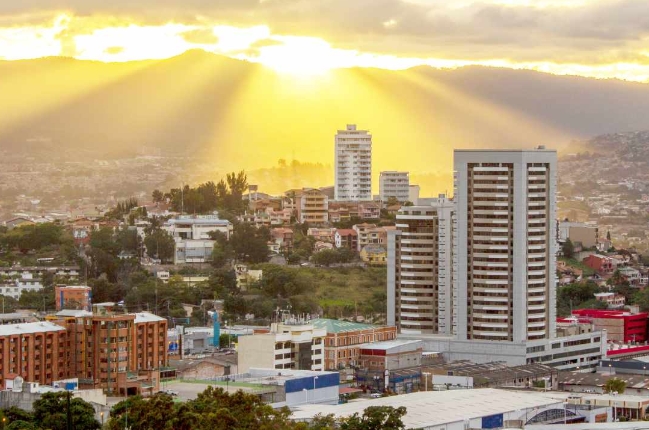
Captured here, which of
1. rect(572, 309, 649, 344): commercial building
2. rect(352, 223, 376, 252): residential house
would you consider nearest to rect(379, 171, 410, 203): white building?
rect(352, 223, 376, 252): residential house

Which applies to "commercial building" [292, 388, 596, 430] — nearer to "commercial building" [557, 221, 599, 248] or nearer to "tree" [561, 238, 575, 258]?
"tree" [561, 238, 575, 258]

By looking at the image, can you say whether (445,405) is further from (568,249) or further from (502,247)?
A: (568,249)

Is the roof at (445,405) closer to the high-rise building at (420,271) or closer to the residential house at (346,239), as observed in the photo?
the high-rise building at (420,271)

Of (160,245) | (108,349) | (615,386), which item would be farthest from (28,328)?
(160,245)

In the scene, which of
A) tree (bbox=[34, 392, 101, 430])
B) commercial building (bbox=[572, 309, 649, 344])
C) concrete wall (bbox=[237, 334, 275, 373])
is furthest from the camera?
commercial building (bbox=[572, 309, 649, 344])

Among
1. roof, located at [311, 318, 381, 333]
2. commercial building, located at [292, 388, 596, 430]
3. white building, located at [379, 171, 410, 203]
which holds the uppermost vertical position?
white building, located at [379, 171, 410, 203]

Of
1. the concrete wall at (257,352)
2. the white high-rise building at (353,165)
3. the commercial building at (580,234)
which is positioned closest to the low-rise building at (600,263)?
Answer: the commercial building at (580,234)

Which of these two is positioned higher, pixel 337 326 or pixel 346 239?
pixel 346 239
